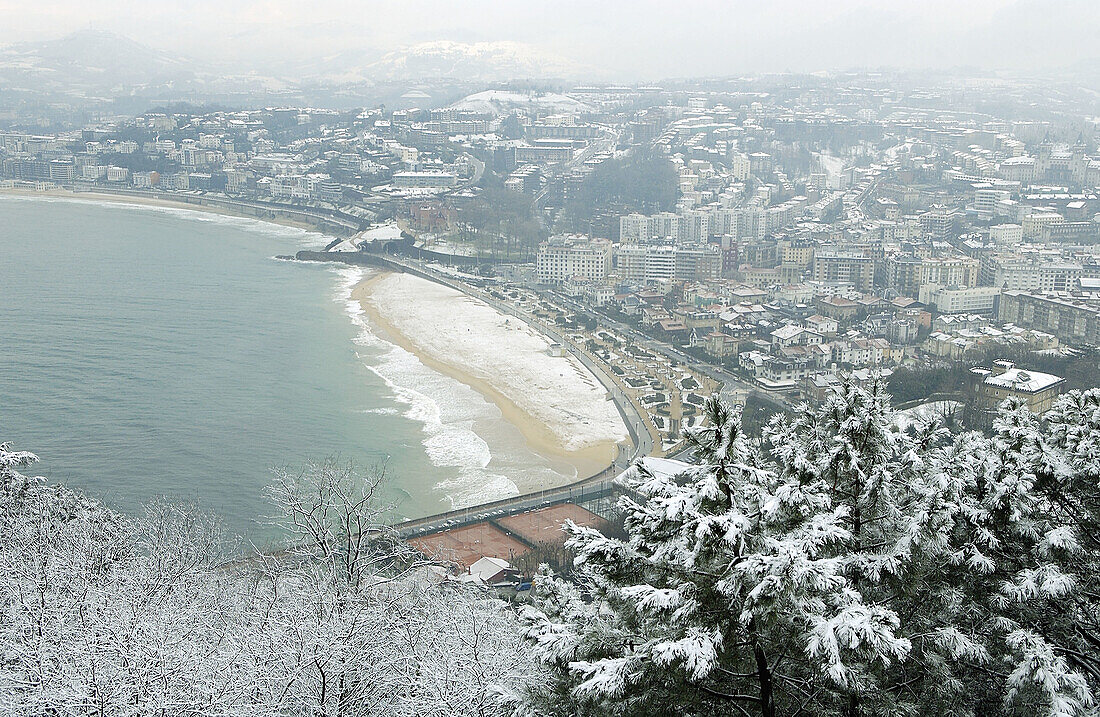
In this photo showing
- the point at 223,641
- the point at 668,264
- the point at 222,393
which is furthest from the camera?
the point at 668,264

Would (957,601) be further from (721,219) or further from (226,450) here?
(721,219)

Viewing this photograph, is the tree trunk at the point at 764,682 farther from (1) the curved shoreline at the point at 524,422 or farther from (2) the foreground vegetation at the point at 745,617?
(1) the curved shoreline at the point at 524,422

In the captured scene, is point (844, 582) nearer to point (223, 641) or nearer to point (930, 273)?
point (223, 641)

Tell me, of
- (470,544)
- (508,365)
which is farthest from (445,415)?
(470,544)

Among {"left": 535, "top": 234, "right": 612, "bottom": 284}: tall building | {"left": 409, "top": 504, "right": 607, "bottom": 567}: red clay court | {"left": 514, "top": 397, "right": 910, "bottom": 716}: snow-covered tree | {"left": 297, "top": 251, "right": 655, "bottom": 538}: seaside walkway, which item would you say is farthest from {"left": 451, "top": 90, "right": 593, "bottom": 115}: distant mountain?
{"left": 514, "top": 397, "right": 910, "bottom": 716}: snow-covered tree

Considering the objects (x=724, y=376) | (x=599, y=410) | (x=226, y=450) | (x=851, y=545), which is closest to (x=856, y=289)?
(x=724, y=376)

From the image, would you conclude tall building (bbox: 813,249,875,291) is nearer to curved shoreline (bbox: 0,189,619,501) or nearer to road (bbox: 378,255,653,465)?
road (bbox: 378,255,653,465)
